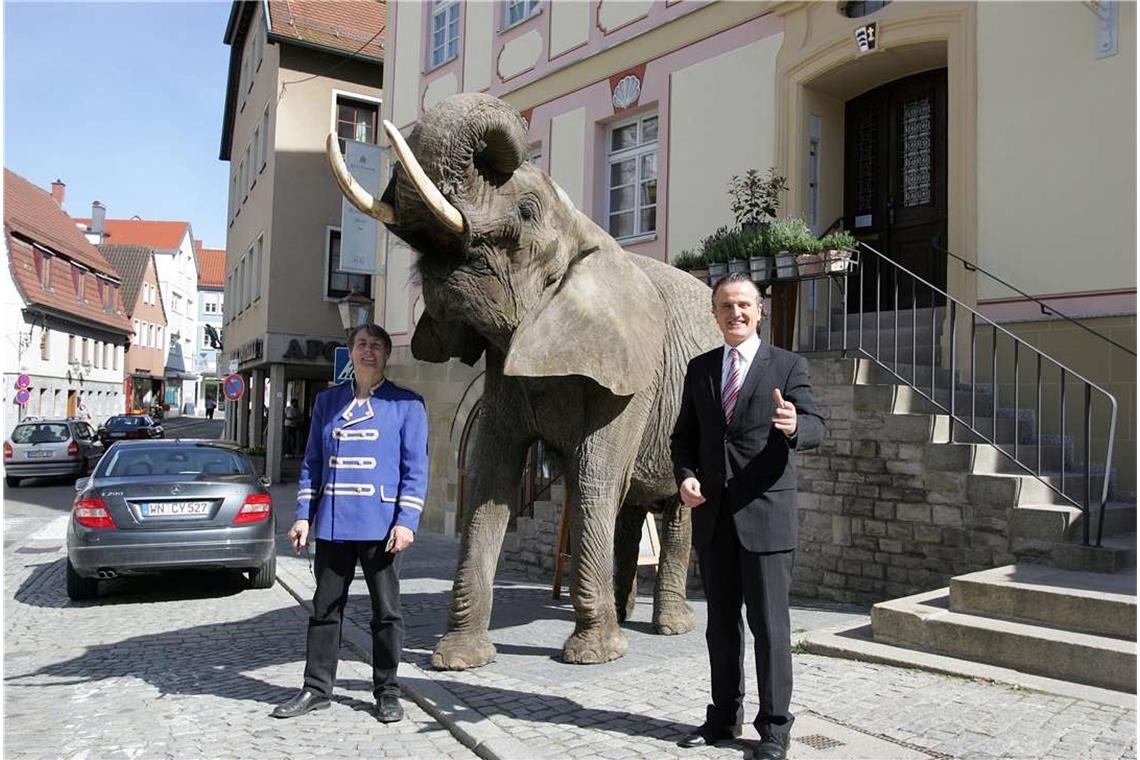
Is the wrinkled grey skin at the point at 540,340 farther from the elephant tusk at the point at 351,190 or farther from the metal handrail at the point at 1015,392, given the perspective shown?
the metal handrail at the point at 1015,392

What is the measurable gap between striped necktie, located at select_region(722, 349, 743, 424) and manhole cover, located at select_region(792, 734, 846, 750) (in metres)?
1.39

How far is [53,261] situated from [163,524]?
35877 mm

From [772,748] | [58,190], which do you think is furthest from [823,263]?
[58,190]

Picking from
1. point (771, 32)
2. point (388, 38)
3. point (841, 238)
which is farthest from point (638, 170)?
point (388, 38)

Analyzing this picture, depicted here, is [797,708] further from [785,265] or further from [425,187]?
[785,265]

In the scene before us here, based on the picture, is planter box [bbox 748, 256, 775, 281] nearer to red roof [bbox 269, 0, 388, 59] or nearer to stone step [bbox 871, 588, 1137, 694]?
stone step [bbox 871, 588, 1137, 694]

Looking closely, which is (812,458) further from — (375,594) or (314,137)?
(314,137)

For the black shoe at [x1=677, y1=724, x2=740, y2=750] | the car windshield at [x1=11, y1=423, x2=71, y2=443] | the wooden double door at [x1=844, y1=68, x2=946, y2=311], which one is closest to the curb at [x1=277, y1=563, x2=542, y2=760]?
the black shoe at [x1=677, y1=724, x2=740, y2=750]

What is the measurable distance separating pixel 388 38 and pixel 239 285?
14982mm

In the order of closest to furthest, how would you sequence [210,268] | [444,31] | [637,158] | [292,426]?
[637,158]
[444,31]
[292,426]
[210,268]

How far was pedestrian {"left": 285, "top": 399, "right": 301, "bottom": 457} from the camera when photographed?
82.5ft

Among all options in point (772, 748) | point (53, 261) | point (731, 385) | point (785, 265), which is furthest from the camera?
point (53, 261)

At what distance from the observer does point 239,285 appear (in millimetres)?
29875

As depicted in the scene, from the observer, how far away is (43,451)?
2217cm
